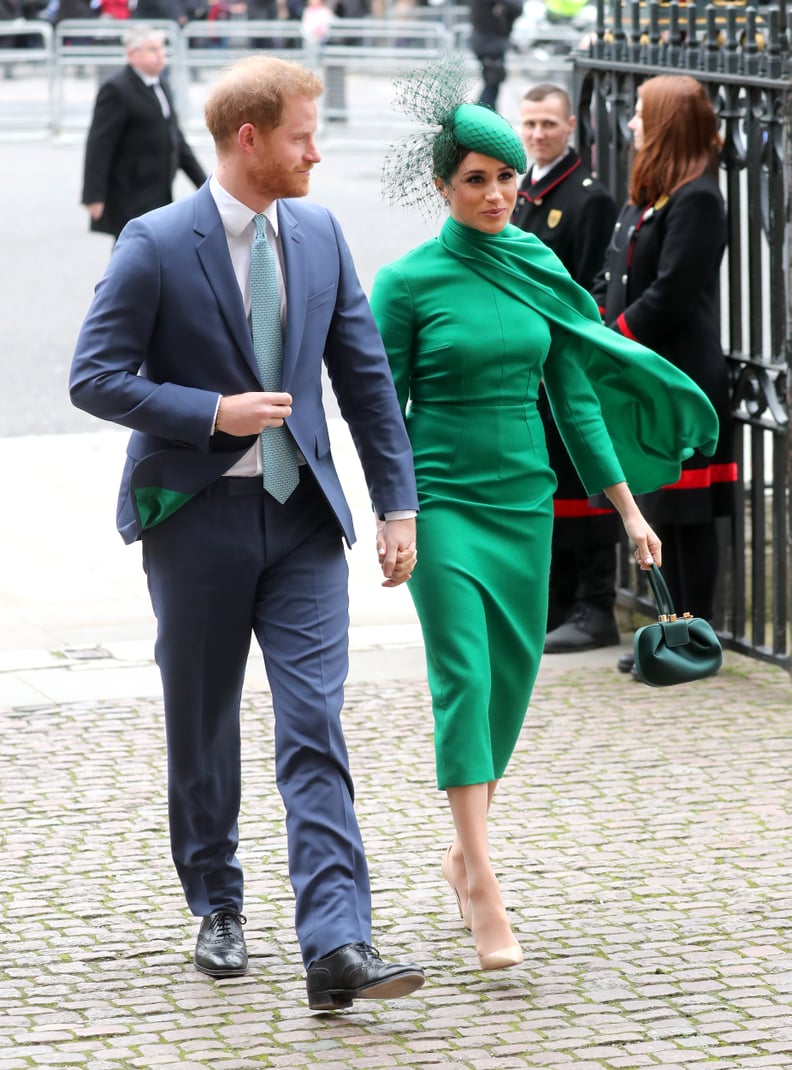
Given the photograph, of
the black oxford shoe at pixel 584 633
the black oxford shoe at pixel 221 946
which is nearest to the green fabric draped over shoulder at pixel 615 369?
the black oxford shoe at pixel 221 946

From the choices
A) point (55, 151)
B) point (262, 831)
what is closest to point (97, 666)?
point (262, 831)

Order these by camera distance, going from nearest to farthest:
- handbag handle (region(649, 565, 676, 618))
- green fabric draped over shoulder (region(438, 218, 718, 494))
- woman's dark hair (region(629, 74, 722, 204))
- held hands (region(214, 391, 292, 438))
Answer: held hands (region(214, 391, 292, 438)) → green fabric draped over shoulder (region(438, 218, 718, 494)) → handbag handle (region(649, 565, 676, 618)) → woman's dark hair (region(629, 74, 722, 204))

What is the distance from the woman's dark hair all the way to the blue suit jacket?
2566 mm

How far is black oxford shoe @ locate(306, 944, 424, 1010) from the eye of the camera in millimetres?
3992

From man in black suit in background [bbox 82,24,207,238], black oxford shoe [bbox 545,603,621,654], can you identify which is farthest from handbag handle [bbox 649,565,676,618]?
man in black suit in background [bbox 82,24,207,238]

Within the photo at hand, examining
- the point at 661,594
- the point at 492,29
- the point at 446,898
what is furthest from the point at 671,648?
the point at 492,29

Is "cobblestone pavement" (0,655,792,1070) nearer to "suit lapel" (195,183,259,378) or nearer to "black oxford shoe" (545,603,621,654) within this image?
"black oxford shoe" (545,603,621,654)

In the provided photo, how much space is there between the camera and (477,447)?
15.0 feet

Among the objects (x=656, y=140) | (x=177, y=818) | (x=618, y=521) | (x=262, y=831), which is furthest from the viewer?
(x=618, y=521)

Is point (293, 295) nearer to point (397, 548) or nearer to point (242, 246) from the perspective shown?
point (242, 246)

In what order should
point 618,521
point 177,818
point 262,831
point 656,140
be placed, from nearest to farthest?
point 177,818, point 262,831, point 656,140, point 618,521

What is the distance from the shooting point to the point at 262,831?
538cm

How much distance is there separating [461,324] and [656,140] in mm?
2325

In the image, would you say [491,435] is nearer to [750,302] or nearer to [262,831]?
[262,831]
